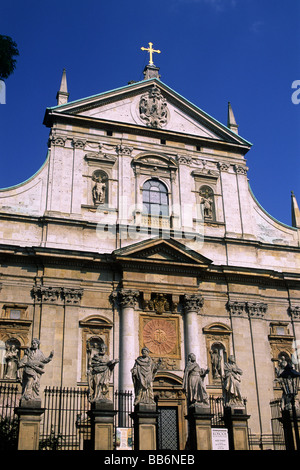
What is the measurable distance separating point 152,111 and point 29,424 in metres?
15.9

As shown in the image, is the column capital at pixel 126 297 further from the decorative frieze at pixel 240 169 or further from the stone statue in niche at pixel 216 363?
the decorative frieze at pixel 240 169

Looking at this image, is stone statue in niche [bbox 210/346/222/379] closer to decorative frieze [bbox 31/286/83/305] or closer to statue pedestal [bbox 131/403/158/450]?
decorative frieze [bbox 31/286/83/305]

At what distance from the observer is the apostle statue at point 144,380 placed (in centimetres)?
1438

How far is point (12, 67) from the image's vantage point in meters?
14.5

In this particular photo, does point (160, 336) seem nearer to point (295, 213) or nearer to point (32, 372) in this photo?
point (32, 372)

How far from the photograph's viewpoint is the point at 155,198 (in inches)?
929

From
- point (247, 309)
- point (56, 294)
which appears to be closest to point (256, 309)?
point (247, 309)

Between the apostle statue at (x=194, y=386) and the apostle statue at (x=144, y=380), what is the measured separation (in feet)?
3.27

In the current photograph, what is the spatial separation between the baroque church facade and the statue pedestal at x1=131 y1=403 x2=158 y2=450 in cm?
505

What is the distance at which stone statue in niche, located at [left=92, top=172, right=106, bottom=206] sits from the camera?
2251 cm

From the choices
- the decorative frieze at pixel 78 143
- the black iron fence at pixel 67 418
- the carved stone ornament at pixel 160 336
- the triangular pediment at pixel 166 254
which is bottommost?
the black iron fence at pixel 67 418

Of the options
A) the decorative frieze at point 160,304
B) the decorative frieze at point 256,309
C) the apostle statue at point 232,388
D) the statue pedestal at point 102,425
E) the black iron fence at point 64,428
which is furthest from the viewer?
the decorative frieze at point 256,309

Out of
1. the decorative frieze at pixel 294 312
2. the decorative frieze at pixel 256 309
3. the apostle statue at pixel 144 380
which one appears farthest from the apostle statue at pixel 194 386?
the decorative frieze at pixel 294 312
